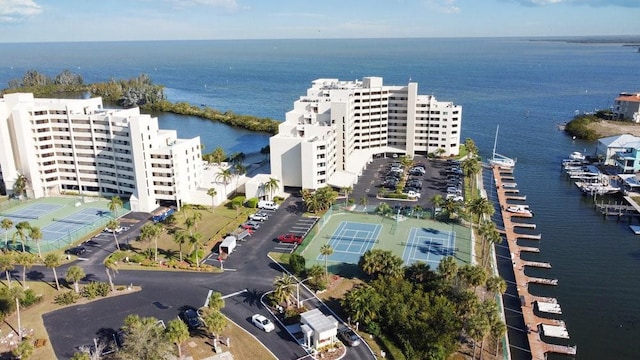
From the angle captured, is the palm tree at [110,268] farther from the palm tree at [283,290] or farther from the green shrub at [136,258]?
the palm tree at [283,290]

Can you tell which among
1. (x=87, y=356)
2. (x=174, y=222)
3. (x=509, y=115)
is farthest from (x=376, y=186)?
(x=509, y=115)

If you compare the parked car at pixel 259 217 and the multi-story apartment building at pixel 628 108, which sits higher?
the multi-story apartment building at pixel 628 108

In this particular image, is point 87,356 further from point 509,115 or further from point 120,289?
point 509,115

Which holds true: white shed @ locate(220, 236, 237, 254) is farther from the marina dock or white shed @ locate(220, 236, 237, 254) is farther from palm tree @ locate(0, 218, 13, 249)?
the marina dock

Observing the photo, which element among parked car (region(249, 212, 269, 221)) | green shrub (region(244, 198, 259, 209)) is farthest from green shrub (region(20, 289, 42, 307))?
green shrub (region(244, 198, 259, 209))

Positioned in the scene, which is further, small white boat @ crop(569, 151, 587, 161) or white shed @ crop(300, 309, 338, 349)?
small white boat @ crop(569, 151, 587, 161)

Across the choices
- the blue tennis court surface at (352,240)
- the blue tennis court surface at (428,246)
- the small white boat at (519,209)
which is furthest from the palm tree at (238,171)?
the small white boat at (519,209)

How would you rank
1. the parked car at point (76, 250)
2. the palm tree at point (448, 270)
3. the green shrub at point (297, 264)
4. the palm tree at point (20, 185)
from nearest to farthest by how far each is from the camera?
the palm tree at point (448, 270), the green shrub at point (297, 264), the parked car at point (76, 250), the palm tree at point (20, 185)

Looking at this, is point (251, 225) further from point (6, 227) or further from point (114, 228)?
point (6, 227)
